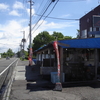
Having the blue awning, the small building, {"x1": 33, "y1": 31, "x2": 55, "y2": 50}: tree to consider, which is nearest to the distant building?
the small building

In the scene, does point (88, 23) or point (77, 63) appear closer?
point (77, 63)

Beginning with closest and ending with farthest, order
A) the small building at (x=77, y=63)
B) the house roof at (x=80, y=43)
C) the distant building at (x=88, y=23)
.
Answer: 1. the house roof at (x=80, y=43)
2. the small building at (x=77, y=63)
3. the distant building at (x=88, y=23)

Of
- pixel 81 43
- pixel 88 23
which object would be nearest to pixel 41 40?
pixel 88 23

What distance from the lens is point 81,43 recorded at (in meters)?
10.1

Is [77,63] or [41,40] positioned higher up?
[41,40]

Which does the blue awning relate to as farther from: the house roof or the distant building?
the distant building

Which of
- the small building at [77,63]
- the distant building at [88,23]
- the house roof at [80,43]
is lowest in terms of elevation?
the small building at [77,63]

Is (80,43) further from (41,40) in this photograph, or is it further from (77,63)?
(41,40)

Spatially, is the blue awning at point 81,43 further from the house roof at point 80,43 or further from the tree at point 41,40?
the tree at point 41,40

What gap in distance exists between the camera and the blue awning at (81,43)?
9.86 m

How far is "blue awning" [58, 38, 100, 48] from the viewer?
388 inches

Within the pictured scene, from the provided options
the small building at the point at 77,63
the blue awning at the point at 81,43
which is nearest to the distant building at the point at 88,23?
the small building at the point at 77,63

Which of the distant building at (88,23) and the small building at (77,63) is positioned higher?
the distant building at (88,23)

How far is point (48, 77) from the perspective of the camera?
12820 millimetres
